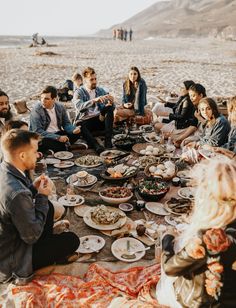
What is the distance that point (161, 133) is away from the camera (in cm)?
787

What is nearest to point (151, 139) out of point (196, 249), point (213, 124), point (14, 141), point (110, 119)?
point (110, 119)

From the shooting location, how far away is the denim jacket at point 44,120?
6.64 m

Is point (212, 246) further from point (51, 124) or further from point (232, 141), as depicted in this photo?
point (51, 124)

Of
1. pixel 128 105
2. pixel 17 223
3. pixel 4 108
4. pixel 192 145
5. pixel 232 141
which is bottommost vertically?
pixel 192 145

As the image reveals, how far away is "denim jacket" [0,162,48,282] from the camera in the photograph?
3.02 metres

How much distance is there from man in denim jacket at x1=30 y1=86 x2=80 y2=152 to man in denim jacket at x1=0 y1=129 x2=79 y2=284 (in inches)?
123

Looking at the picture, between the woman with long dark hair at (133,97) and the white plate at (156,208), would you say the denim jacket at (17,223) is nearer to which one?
the white plate at (156,208)

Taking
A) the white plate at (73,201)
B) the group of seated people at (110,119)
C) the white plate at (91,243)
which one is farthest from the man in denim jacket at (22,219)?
the group of seated people at (110,119)

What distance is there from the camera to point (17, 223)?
307cm

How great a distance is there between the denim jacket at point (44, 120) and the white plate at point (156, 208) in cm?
283

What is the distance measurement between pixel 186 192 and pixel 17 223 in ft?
9.30

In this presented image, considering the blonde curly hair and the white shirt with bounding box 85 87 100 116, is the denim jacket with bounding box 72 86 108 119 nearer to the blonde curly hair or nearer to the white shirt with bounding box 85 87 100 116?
the white shirt with bounding box 85 87 100 116

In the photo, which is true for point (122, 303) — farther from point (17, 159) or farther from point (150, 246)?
point (17, 159)

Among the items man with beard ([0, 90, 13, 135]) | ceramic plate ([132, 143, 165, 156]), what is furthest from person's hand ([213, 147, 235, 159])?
man with beard ([0, 90, 13, 135])
